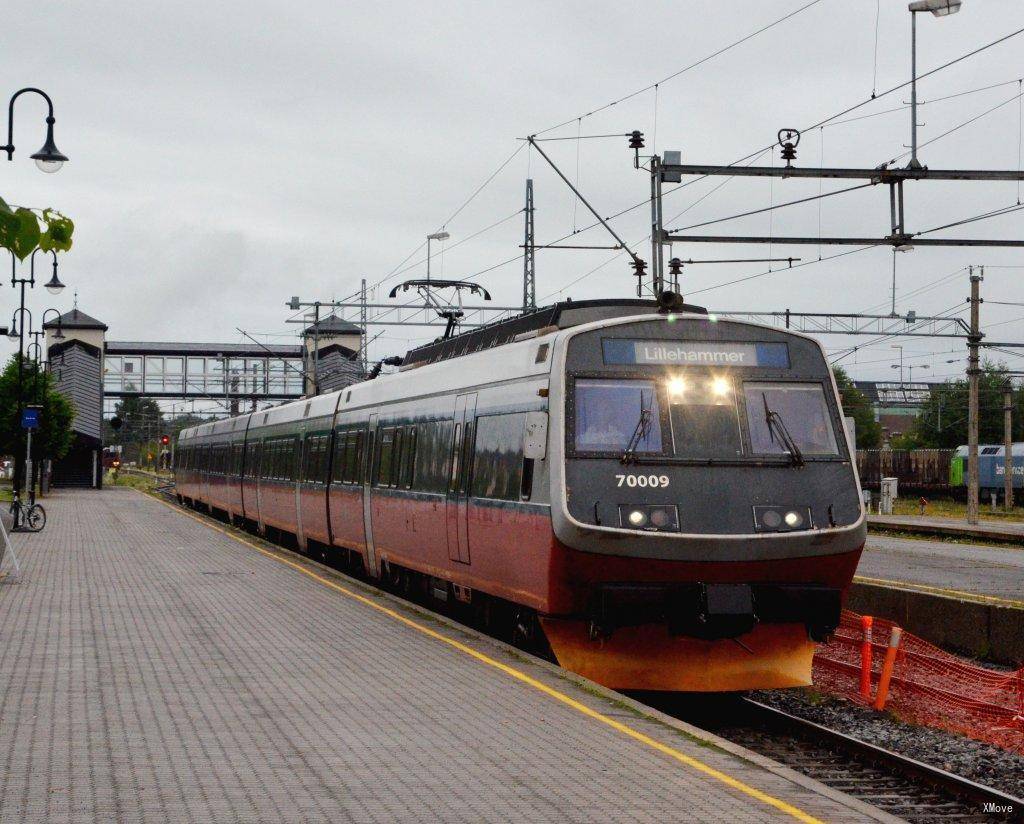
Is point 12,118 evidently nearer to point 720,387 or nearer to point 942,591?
point 720,387

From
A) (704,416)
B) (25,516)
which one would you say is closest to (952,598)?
(704,416)

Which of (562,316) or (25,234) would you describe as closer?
(25,234)

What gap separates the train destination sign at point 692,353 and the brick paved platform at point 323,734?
8.66 feet

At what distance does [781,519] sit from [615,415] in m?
1.55

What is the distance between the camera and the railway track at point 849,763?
28.5 feet

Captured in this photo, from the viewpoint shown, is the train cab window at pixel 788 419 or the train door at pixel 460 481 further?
the train door at pixel 460 481

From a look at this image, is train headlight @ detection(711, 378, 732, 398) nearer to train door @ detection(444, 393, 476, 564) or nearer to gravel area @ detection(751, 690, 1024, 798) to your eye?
gravel area @ detection(751, 690, 1024, 798)

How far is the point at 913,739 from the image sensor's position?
1134 centimetres

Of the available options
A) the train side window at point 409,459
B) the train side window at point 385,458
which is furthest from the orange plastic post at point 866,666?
the train side window at point 385,458

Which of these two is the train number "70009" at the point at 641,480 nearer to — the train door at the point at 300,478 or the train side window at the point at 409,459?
the train side window at the point at 409,459

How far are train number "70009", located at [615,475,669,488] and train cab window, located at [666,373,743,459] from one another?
0.89 ft

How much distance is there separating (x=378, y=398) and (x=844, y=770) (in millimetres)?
11077

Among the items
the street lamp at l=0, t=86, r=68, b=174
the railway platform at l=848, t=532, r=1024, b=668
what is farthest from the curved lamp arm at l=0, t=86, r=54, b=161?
the railway platform at l=848, t=532, r=1024, b=668

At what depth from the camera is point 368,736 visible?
8758 mm
